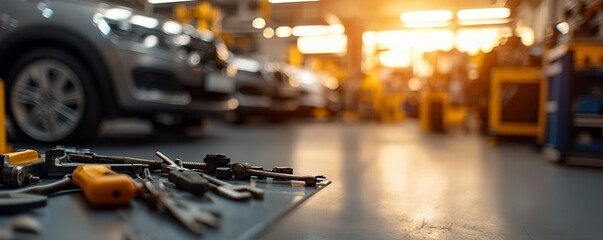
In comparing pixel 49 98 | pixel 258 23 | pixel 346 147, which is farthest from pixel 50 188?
pixel 258 23

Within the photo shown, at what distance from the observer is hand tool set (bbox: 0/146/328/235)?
1.02 metres

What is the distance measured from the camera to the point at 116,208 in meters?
1.07

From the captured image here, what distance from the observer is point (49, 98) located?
101 inches

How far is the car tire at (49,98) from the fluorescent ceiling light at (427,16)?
1004 cm

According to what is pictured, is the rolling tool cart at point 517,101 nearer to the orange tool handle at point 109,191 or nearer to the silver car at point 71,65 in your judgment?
the silver car at point 71,65

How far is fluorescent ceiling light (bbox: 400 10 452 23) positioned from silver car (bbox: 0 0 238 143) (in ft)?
31.9

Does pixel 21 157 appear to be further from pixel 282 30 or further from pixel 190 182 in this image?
pixel 282 30

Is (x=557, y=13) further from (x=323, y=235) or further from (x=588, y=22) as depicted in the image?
(x=323, y=235)

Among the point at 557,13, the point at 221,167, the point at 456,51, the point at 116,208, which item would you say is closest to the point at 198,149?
the point at 221,167

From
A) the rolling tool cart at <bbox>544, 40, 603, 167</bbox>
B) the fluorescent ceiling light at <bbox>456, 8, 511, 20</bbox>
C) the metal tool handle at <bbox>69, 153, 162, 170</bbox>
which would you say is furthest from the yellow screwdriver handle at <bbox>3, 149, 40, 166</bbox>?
the fluorescent ceiling light at <bbox>456, 8, 511, 20</bbox>

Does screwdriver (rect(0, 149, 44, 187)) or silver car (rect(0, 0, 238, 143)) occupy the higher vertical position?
silver car (rect(0, 0, 238, 143))

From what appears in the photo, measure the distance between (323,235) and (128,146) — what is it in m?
2.21

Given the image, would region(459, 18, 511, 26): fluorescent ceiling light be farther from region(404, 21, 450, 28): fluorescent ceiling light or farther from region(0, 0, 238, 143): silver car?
region(0, 0, 238, 143): silver car

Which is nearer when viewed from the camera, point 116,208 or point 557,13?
point 116,208
